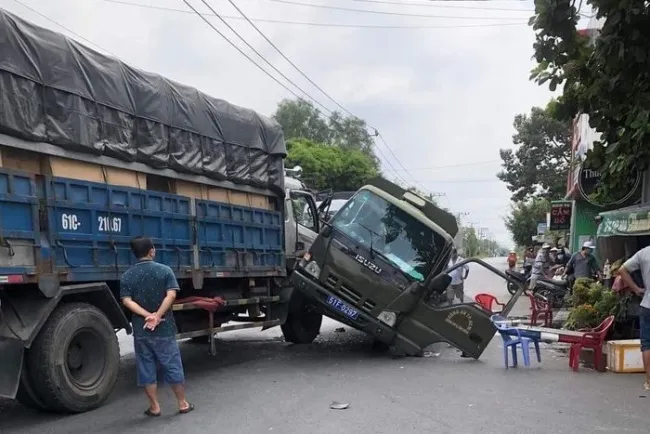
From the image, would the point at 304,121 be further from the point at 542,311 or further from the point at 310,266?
the point at 310,266

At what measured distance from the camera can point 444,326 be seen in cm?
888

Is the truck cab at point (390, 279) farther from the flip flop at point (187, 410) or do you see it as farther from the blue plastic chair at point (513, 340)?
the flip flop at point (187, 410)

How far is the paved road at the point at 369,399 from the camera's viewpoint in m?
5.60

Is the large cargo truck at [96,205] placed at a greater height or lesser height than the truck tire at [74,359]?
greater

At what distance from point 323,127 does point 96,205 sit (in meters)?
42.9

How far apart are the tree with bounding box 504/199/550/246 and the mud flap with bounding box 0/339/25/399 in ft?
167

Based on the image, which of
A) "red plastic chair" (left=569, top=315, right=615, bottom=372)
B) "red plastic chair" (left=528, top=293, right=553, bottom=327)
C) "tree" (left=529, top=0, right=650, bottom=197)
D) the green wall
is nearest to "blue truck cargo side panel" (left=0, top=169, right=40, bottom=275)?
"tree" (left=529, top=0, right=650, bottom=197)

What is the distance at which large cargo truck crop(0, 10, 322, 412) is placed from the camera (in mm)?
5383

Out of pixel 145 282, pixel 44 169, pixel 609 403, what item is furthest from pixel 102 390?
pixel 609 403

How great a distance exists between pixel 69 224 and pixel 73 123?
95 centimetres

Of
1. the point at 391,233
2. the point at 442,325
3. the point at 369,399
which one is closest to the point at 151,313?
the point at 369,399

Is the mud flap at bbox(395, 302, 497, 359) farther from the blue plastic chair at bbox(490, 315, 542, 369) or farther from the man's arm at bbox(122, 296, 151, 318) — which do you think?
the man's arm at bbox(122, 296, 151, 318)

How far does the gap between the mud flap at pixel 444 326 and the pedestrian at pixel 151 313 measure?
3895 mm

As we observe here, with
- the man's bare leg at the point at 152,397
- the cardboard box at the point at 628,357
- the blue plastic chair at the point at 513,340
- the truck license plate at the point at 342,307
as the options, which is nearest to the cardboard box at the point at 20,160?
the man's bare leg at the point at 152,397
